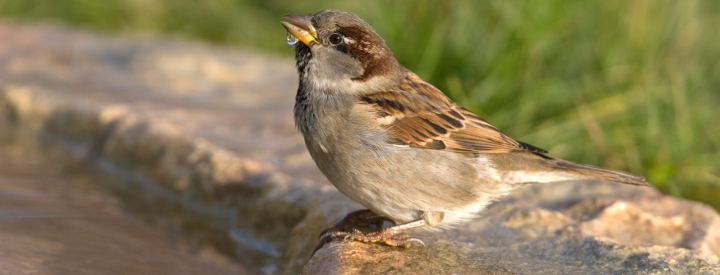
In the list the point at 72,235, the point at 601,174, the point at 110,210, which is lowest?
the point at 72,235

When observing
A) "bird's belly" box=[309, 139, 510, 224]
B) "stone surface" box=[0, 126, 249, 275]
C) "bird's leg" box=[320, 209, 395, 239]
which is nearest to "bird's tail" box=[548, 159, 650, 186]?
"bird's belly" box=[309, 139, 510, 224]

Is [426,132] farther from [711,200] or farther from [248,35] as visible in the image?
[248,35]

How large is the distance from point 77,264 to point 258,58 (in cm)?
372

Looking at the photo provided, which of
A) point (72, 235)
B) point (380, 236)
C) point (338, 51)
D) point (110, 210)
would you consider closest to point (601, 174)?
point (380, 236)

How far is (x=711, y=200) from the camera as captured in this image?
5156 mm

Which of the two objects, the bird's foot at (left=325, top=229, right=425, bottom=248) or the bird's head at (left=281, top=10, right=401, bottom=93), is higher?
the bird's head at (left=281, top=10, right=401, bottom=93)

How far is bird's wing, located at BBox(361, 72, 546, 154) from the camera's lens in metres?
3.43

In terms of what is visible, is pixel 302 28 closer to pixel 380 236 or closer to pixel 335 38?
pixel 335 38

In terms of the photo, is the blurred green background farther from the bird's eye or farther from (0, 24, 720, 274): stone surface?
the bird's eye

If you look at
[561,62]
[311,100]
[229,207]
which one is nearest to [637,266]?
[311,100]

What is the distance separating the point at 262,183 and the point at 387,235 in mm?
960

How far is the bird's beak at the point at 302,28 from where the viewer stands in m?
3.52

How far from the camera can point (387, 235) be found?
3.35m

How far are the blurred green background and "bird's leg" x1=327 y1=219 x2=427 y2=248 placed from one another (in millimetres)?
2391
